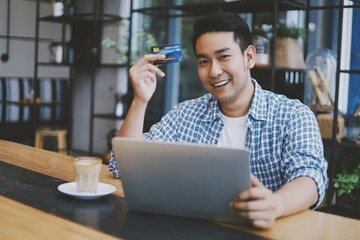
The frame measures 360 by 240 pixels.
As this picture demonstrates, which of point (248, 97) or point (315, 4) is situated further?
point (315, 4)

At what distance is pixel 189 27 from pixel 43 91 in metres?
2.53

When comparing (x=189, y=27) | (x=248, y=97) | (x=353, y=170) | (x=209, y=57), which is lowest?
(x=353, y=170)

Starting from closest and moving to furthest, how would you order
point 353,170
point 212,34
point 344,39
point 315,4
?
point 212,34 → point 353,170 → point 344,39 → point 315,4

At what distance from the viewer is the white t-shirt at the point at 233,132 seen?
82.7 inches

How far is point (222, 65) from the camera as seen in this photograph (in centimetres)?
199

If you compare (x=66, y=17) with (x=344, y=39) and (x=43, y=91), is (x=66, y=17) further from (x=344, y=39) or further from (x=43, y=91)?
(x=344, y=39)

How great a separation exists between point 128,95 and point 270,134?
3543 mm

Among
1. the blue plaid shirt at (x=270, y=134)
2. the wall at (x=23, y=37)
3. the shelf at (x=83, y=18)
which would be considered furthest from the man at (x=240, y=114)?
the wall at (x=23, y=37)

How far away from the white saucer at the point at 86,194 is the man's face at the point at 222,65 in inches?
22.1

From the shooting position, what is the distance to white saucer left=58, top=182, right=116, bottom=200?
1.63 m

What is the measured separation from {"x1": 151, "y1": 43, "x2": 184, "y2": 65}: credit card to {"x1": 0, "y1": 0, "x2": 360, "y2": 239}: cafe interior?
40 millimetres

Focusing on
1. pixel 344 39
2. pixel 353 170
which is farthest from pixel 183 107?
pixel 344 39

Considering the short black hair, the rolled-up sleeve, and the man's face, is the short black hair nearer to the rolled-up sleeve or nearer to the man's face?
the man's face

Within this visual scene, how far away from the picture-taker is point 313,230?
4.66 ft
